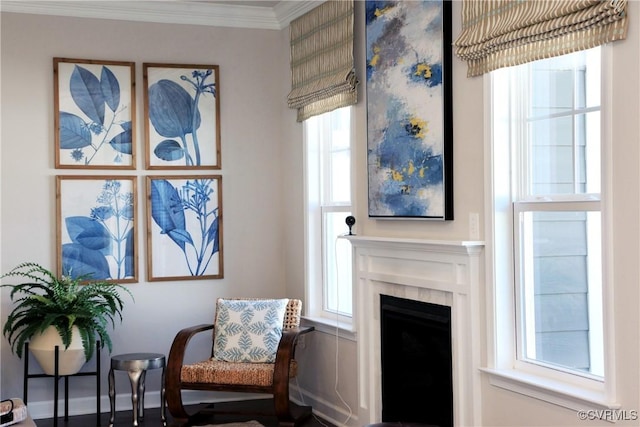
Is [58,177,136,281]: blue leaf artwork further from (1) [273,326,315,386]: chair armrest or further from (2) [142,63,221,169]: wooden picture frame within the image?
(1) [273,326,315,386]: chair armrest

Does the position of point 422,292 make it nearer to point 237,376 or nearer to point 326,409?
point 237,376

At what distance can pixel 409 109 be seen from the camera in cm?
434

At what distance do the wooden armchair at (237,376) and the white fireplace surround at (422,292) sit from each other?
0.43m

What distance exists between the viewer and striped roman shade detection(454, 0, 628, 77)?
307 centimetres

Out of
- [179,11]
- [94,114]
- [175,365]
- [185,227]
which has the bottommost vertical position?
[175,365]

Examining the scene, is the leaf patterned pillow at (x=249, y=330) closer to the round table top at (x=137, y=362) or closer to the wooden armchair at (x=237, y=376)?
the wooden armchair at (x=237, y=376)

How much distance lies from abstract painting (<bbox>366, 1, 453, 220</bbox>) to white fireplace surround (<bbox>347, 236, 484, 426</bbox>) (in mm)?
207

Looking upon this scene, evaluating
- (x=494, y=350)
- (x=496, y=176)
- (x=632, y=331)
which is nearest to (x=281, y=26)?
(x=496, y=176)

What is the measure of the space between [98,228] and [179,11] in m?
1.63

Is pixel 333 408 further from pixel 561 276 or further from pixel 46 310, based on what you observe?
pixel 561 276

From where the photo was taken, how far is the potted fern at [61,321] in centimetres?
522

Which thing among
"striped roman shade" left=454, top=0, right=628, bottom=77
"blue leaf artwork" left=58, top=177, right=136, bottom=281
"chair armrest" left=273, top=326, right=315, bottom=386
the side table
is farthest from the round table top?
"striped roman shade" left=454, top=0, right=628, bottom=77

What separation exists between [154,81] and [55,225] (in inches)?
47.5

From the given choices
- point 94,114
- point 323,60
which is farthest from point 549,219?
point 94,114
